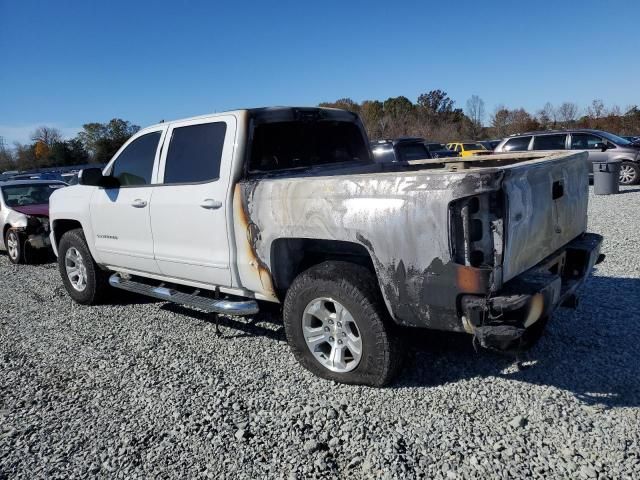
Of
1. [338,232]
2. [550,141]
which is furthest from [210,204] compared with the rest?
[550,141]

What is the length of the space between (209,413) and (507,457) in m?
1.86

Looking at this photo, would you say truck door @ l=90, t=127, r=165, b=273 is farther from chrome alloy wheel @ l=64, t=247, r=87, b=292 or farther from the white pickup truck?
chrome alloy wheel @ l=64, t=247, r=87, b=292

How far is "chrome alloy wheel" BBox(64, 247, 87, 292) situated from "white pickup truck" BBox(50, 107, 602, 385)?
0.54 meters

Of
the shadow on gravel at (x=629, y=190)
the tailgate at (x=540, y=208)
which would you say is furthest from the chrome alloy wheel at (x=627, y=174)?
the tailgate at (x=540, y=208)

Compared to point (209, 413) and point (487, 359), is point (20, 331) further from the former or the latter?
point (487, 359)

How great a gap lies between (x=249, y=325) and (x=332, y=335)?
166 cm

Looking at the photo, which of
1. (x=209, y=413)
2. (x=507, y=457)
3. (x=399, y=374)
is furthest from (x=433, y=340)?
(x=209, y=413)

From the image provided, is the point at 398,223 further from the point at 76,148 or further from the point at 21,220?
the point at 76,148

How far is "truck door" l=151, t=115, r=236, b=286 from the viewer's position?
4.25 meters

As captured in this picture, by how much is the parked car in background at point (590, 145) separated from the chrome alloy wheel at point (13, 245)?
1216 centimetres

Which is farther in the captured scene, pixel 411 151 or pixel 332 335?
pixel 411 151

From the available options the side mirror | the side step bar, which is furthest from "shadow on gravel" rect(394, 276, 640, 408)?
the side mirror

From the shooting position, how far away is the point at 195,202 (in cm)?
439

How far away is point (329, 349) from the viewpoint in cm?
392
